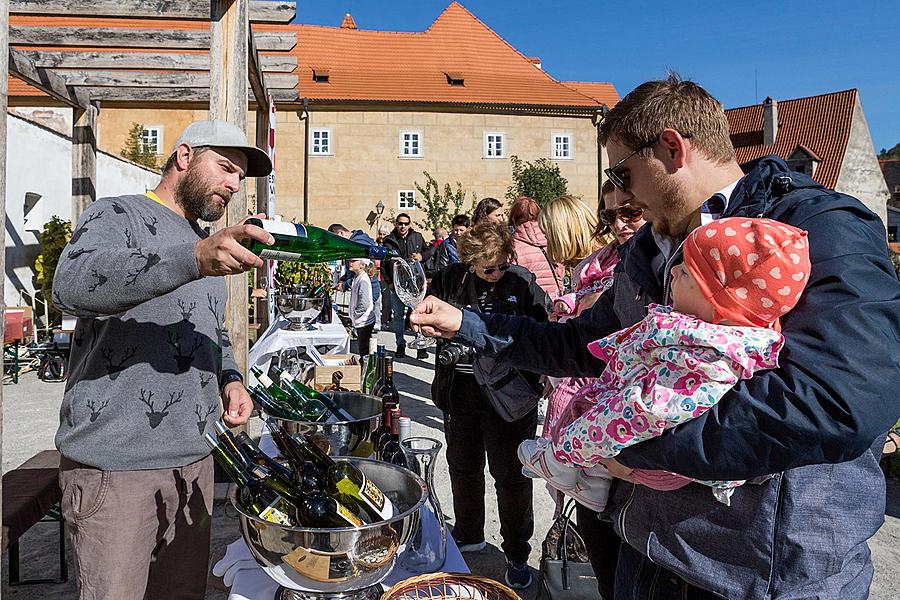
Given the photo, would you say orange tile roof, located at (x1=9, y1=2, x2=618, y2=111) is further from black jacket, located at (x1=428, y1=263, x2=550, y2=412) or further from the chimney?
black jacket, located at (x1=428, y1=263, x2=550, y2=412)

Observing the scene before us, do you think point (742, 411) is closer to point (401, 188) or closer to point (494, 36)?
point (401, 188)

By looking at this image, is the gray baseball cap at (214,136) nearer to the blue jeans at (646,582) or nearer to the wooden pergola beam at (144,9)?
the blue jeans at (646,582)

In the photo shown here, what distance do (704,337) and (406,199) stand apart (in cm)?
2748

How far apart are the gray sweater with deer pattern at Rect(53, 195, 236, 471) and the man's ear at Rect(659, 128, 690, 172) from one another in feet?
4.00

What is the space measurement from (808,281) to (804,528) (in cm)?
46

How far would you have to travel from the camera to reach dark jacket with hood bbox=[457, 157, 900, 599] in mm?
1075

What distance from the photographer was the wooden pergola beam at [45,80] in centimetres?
598

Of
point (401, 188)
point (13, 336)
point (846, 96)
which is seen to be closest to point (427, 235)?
point (401, 188)

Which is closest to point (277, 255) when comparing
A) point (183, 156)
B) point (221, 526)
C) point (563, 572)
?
point (183, 156)

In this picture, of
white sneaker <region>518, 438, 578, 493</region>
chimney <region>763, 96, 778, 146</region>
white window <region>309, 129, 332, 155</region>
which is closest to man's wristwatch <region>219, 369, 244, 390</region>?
white sneaker <region>518, 438, 578, 493</region>

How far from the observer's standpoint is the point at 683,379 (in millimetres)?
1160

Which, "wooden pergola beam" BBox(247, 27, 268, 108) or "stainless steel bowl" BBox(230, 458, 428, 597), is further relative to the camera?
"wooden pergola beam" BBox(247, 27, 268, 108)

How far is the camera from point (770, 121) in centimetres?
3766

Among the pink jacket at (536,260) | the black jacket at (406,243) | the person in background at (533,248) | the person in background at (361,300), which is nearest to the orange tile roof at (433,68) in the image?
the black jacket at (406,243)
